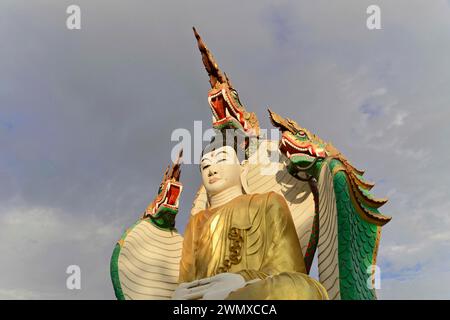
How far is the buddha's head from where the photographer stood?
689 cm

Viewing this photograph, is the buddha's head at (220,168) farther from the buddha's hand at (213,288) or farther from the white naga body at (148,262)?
the buddha's hand at (213,288)

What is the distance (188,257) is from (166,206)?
36.7 inches

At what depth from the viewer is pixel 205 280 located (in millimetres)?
5473

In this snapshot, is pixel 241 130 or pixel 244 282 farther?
pixel 241 130

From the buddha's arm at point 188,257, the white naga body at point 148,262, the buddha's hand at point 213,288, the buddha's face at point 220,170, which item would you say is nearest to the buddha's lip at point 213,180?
the buddha's face at point 220,170

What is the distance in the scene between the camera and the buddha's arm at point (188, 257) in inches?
253

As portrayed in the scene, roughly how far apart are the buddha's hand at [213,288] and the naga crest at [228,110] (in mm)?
2745

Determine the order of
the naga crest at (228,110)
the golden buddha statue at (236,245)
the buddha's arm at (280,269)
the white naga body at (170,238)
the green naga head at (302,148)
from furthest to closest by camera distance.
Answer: the naga crest at (228,110) < the white naga body at (170,238) < the green naga head at (302,148) < the golden buddha statue at (236,245) < the buddha's arm at (280,269)

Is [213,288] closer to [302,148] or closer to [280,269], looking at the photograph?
[280,269]

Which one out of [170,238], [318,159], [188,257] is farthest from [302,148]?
[170,238]
